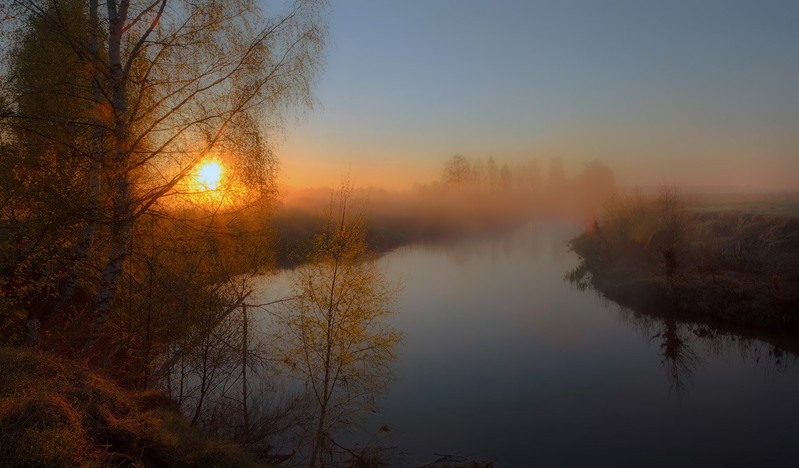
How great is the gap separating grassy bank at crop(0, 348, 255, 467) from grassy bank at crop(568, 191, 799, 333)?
1964cm

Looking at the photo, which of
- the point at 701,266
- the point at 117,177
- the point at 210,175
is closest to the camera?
the point at 117,177

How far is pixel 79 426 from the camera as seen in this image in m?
5.02

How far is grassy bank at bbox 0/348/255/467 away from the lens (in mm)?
4523

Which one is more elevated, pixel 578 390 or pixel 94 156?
pixel 94 156

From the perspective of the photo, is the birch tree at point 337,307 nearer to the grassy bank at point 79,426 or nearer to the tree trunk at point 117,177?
the grassy bank at point 79,426

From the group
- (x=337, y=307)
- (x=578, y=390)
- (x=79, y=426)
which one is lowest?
(x=578, y=390)

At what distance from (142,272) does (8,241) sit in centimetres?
242

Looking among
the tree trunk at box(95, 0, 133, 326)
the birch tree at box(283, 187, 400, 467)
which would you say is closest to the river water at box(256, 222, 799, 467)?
the birch tree at box(283, 187, 400, 467)

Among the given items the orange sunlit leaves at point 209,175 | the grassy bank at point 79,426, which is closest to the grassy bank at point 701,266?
the grassy bank at point 79,426

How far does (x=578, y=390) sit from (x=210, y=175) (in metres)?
11.1

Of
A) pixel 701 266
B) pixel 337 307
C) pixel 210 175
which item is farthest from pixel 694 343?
pixel 210 175

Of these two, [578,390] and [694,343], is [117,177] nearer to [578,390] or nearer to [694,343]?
[578,390]

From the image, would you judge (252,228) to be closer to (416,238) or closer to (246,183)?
(246,183)

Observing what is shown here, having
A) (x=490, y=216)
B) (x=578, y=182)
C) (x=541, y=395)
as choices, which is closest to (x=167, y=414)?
(x=541, y=395)
